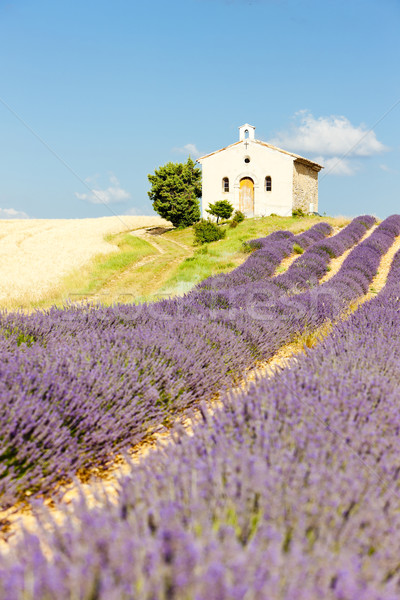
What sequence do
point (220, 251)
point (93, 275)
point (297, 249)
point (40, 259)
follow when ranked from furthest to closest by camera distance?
point (40, 259) → point (220, 251) → point (297, 249) → point (93, 275)

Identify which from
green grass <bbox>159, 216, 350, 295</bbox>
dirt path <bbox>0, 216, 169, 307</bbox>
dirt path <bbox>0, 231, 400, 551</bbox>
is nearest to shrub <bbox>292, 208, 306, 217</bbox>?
green grass <bbox>159, 216, 350, 295</bbox>

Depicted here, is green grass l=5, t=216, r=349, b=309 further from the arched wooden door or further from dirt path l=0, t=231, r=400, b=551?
dirt path l=0, t=231, r=400, b=551

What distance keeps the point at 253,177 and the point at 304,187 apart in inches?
141

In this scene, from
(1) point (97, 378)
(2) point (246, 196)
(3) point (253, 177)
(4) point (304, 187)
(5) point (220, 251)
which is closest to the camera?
(1) point (97, 378)

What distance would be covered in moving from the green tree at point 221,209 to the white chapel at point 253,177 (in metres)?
0.96

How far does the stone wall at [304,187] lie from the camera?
76.5ft

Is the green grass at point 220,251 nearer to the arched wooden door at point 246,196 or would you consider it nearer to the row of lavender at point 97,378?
the arched wooden door at point 246,196

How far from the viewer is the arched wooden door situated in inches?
926

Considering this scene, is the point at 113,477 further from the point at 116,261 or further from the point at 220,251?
the point at 116,261

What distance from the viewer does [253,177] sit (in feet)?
76.3

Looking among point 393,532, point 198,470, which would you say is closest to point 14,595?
point 198,470

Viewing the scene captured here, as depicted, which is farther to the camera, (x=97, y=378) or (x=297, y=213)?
(x=297, y=213)

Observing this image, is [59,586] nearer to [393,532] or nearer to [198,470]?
[198,470]

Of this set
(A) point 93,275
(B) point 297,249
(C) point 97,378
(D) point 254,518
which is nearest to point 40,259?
(A) point 93,275
